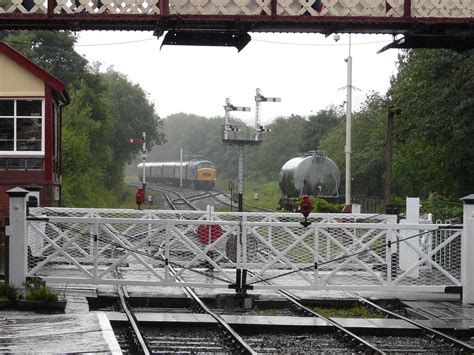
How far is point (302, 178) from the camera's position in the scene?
157 ft

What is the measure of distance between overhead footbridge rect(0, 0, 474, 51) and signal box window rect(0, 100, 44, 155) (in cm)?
1519

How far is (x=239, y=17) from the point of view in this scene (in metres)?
11.3

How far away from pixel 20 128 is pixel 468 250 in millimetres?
15967

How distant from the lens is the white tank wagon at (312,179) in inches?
1882

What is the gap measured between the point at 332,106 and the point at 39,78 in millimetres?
55924

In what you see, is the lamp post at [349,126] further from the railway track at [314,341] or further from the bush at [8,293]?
the bush at [8,293]

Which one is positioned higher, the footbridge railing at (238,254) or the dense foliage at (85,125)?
the dense foliage at (85,125)

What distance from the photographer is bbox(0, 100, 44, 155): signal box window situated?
2645 centimetres

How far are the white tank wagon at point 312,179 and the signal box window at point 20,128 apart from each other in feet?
75.1

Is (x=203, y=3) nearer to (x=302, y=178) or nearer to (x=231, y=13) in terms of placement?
(x=231, y=13)

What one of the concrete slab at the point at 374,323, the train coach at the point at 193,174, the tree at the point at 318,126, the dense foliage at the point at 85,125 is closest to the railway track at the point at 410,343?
the concrete slab at the point at 374,323

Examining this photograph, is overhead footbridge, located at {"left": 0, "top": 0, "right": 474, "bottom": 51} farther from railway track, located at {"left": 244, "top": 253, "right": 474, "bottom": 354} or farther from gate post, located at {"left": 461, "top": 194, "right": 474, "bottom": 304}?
railway track, located at {"left": 244, "top": 253, "right": 474, "bottom": 354}

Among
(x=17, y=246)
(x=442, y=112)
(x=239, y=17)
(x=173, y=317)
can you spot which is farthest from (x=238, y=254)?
(x=442, y=112)

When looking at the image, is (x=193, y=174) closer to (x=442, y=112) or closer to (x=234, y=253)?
(x=442, y=112)
